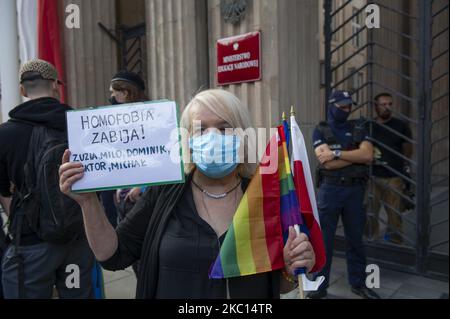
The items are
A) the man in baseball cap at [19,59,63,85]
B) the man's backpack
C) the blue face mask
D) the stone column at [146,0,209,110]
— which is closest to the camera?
the blue face mask

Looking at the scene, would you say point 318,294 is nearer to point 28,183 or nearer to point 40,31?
point 28,183

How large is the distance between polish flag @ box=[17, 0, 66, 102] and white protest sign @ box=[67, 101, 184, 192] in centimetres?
423

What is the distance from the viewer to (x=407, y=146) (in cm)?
488

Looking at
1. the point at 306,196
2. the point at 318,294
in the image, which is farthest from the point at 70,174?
the point at 318,294

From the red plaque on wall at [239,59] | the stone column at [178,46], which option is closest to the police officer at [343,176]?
the red plaque on wall at [239,59]

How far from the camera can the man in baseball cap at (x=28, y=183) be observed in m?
2.33

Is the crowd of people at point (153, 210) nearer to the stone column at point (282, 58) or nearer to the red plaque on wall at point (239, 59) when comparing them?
the stone column at point (282, 58)

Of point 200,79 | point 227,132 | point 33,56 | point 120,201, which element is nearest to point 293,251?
point 227,132

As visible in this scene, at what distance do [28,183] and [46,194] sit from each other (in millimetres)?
147

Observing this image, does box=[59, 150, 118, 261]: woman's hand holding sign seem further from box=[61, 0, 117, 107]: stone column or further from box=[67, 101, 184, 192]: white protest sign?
box=[61, 0, 117, 107]: stone column

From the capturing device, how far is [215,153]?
1.57 meters

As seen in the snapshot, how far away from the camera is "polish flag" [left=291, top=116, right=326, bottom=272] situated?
60.6 inches

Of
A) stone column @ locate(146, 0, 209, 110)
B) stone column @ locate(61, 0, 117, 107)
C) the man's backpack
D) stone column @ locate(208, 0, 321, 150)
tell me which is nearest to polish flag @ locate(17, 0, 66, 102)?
stone column @ locate(61, 0, 117, 107)

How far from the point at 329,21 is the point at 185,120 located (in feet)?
11.6
